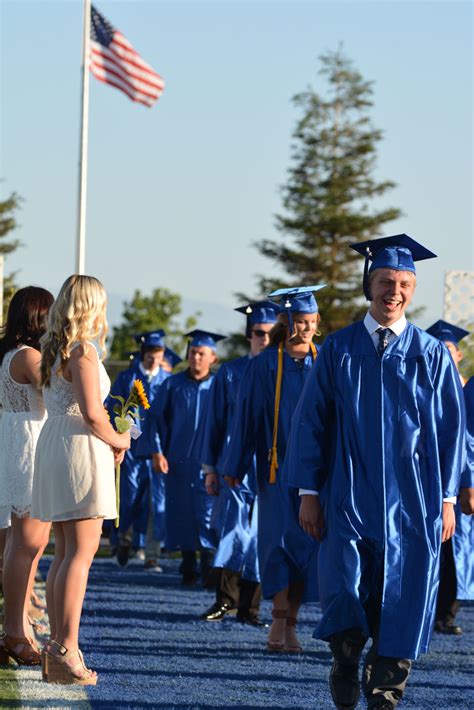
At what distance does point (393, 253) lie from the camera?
5.80 meters

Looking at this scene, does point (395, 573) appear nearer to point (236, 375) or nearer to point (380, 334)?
point (380, 334)

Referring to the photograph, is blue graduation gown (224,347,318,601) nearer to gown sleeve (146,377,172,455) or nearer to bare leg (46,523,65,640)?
bare leg (46,523,65,640)

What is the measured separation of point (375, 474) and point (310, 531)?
1.35ft

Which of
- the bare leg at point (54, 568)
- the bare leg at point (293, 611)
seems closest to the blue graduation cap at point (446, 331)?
the bare leg at point (293, 611)

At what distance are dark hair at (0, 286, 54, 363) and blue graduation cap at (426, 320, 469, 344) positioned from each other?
15.1 ft

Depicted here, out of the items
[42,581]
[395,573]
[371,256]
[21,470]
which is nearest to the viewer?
[395,573]

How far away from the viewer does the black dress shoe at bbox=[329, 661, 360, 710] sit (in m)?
5.43

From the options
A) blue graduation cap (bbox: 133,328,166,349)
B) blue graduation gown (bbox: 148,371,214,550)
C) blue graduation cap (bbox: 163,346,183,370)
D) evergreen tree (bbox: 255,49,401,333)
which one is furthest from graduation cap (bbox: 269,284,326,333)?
evergreen tree (bbox: 255,49,401,333)

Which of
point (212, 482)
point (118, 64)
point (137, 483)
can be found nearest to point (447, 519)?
point (212, 482)

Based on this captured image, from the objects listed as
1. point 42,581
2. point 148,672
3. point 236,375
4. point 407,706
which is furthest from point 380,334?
point 42,581

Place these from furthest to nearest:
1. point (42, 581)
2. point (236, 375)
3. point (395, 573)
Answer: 1. point (42, 581)
2. point (236, 375)
3. point (395, 573)

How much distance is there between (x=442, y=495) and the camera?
18.2 feet

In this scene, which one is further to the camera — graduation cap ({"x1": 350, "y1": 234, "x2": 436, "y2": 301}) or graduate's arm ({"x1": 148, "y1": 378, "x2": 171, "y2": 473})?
graduate's arm ({"x1": 148, "y1": 378, "x2": 171, "y2": 473})

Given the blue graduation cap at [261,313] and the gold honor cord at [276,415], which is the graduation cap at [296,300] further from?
the blue graduation cap at [261,313]
